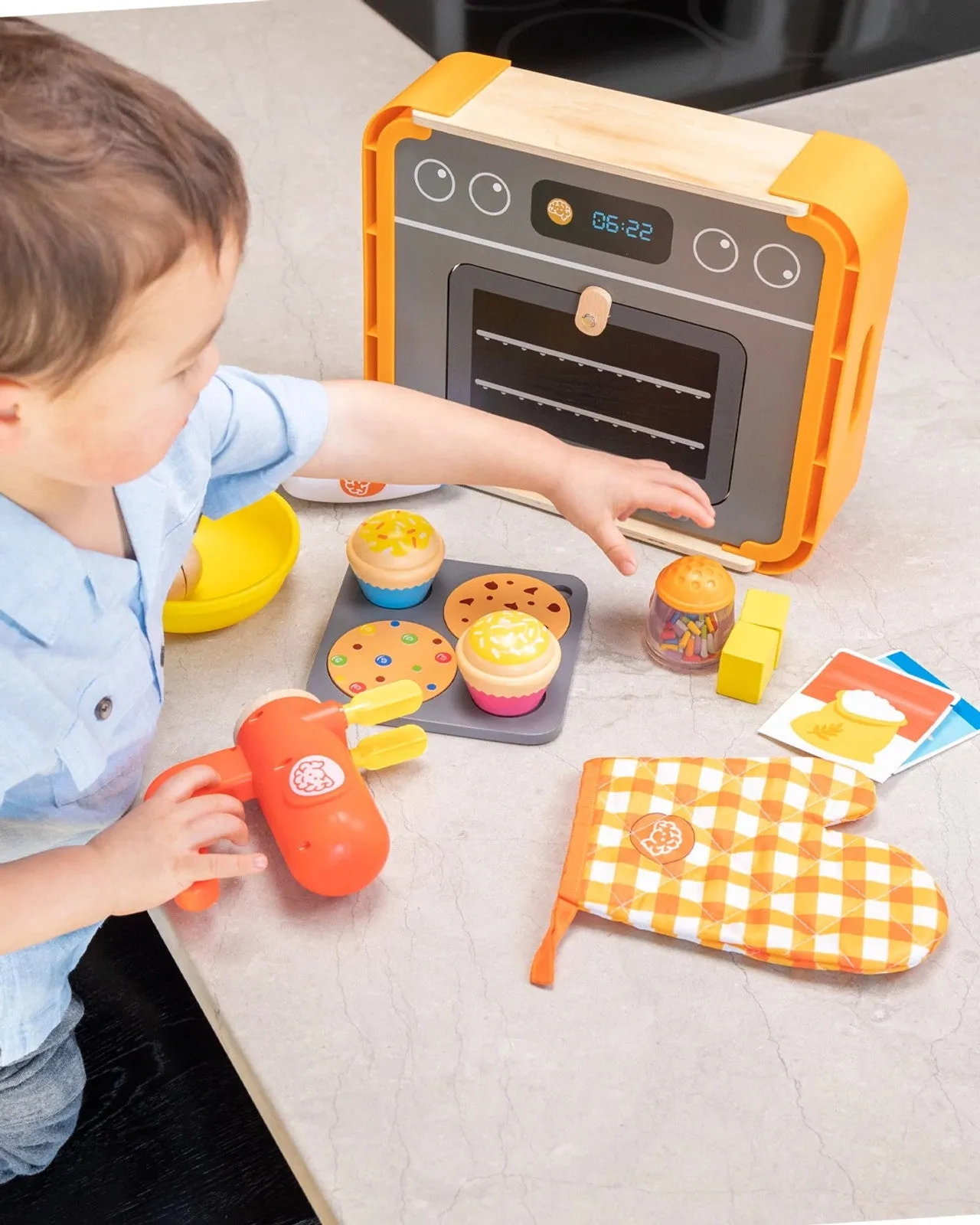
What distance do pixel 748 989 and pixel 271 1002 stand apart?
0.76ft

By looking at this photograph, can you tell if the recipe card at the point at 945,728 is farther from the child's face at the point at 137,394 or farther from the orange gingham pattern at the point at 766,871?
the child's face at the point at 137,394

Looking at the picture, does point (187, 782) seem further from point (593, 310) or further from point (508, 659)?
point (593, 310)

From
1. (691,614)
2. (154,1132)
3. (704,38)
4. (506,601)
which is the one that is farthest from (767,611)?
(704,38)

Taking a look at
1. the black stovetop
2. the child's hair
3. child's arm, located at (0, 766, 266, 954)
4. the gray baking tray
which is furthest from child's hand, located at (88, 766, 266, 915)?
the black stovetop

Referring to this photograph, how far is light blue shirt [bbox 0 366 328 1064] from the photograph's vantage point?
0.67 metres

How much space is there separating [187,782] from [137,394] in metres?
0.22

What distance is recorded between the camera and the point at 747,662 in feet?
2.67

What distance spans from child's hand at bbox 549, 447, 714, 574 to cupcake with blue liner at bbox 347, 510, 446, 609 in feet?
0.29

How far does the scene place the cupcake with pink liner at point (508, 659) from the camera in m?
0.78

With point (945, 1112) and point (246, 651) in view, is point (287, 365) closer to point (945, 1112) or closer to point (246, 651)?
point (246, 651)

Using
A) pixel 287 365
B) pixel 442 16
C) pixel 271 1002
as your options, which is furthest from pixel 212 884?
pixel 442 16

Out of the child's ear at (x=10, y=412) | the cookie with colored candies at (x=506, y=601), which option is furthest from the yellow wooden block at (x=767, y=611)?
the child's ear at (x=10, y=412)

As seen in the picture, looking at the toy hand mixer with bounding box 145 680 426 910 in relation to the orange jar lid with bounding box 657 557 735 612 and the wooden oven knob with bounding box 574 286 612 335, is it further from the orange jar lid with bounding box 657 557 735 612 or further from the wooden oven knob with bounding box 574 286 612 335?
the wooden oven knob with bounding box 574 286 612 335

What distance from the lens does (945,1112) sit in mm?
642
